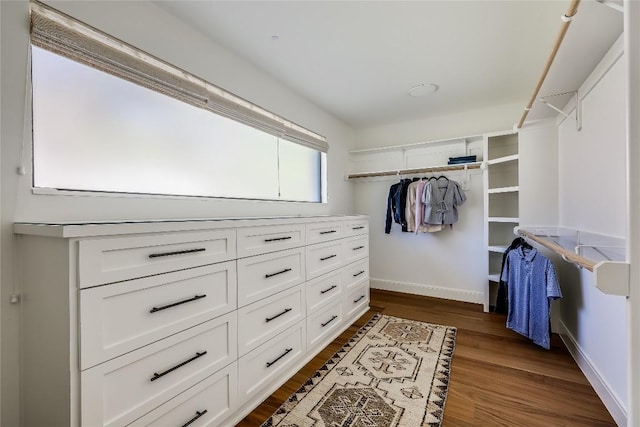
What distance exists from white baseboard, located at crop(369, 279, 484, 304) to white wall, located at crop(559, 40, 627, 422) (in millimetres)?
1086

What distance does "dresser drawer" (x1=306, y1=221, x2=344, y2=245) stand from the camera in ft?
6.78

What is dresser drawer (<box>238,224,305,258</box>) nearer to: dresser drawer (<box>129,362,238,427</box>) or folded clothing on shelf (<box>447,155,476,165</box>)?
dresser drawer (<box>129,362,238,427</box>)

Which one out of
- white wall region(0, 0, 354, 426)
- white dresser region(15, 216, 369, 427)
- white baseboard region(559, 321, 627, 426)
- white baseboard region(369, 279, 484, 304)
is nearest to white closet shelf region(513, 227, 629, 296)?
white baseboard region(559, 321, 627, 426)

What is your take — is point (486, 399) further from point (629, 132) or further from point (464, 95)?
point (464, 95)

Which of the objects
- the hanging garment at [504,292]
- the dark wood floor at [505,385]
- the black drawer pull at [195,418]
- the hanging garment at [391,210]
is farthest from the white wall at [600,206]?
the black drawer pull at [195,418]

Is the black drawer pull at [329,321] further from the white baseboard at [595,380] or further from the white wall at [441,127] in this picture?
the white wall at [441,127]

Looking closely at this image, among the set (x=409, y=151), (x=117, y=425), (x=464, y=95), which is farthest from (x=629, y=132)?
(x=409, y=151)

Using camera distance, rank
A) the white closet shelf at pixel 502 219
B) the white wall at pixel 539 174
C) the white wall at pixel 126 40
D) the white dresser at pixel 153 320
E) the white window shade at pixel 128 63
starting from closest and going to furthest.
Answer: the white dresser at pixel 153 320 < the white wall at pixel 126 40 < the white window shade at pixel 128 63 < the white wall at pixel 539 174 < the white closet shelf at pixel 502 219

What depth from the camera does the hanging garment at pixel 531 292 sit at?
2020 millimetres

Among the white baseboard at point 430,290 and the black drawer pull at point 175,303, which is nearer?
the black drawer pull at point 175,303

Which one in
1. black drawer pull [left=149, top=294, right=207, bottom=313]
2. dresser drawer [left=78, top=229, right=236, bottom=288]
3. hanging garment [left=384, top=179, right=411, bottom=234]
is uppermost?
hanging garment [left=384, top=179, right=411, bottom=234]

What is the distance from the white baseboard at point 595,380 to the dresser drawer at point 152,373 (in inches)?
77.7

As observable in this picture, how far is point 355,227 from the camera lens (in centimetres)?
274

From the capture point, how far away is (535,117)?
2.44 m
